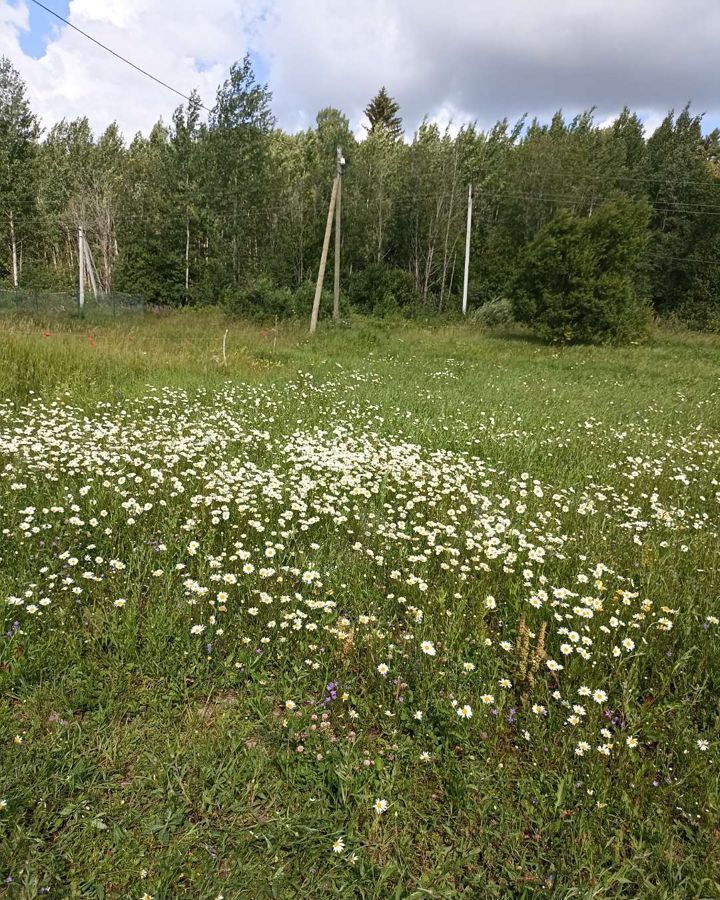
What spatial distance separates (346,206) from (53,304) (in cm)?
2235

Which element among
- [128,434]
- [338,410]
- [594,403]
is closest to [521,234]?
[594,403]

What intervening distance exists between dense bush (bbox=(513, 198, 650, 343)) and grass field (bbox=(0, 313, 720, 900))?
18.6m

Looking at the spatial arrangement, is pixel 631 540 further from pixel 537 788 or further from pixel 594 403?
pixel 594 403

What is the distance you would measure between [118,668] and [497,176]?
45.0 metres

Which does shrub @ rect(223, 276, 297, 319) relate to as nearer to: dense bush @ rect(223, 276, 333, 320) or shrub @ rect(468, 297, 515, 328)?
dense bush @ rect(223, 276, 333, 320)

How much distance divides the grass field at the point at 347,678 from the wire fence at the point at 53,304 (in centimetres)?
1739

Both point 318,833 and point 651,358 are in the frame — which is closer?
point 318,833

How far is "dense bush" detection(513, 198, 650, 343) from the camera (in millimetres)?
22328

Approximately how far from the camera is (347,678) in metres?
2.80

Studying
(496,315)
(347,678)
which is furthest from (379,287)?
(347,678)

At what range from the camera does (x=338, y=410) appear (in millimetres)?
8828

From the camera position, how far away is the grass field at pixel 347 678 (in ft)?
Answer: 6.54

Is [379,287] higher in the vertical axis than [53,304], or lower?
higher

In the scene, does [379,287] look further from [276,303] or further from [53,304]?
[53,304]
